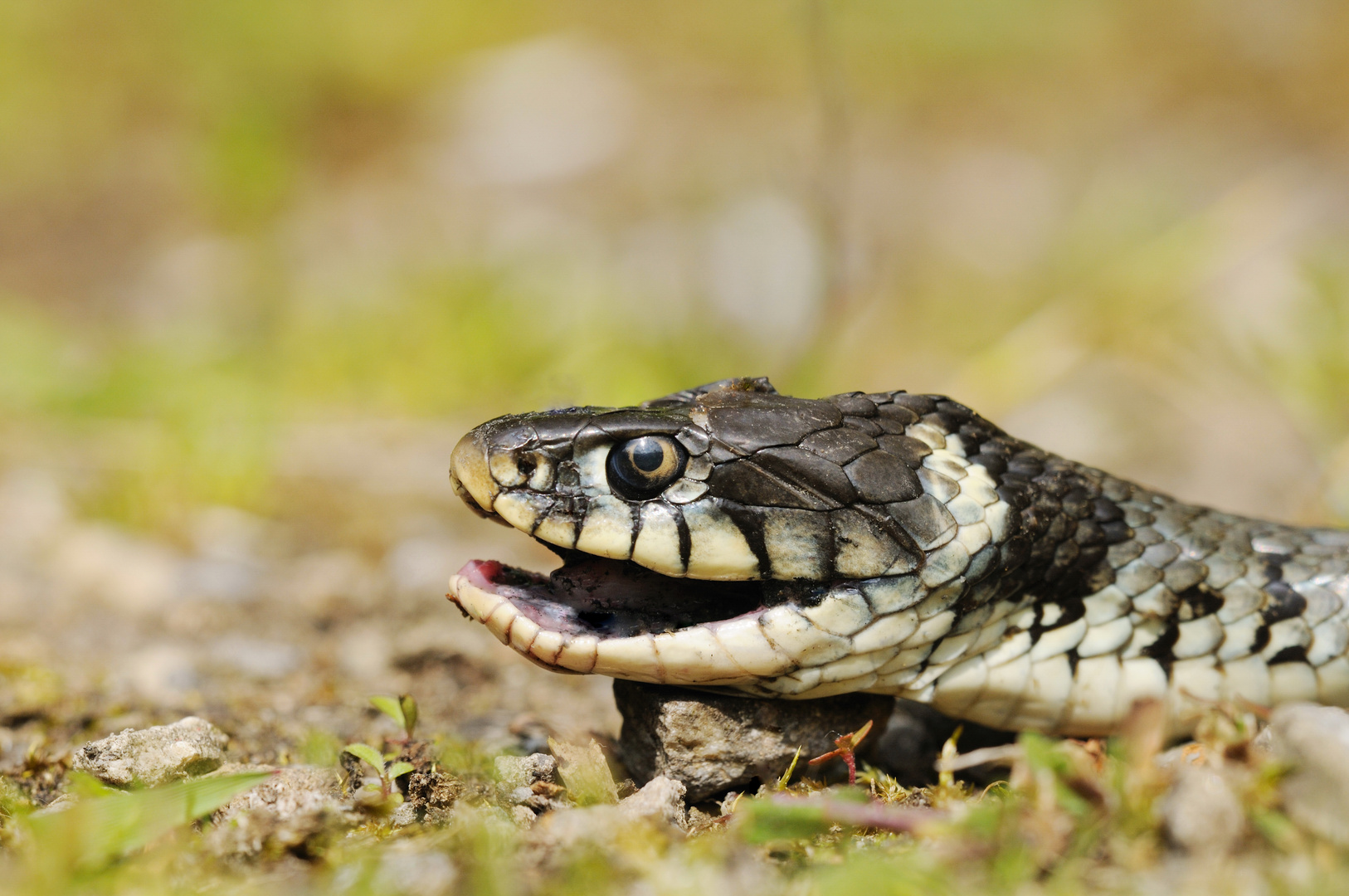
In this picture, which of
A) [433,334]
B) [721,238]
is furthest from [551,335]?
[721,238]

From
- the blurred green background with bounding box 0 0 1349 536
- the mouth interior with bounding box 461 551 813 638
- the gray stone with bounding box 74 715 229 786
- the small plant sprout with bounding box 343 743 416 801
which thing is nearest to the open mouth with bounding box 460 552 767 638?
the mouth interior with bounding box 461 551 813 638

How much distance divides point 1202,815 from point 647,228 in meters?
8.09

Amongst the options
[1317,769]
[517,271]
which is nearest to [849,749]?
[1317,769]

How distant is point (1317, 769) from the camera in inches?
75.5

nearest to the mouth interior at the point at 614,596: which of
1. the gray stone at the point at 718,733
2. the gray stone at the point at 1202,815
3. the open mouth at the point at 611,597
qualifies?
the open mouth at the point at 611,597

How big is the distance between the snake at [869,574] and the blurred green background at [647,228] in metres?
1.84

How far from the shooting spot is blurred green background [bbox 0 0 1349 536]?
5652 mm

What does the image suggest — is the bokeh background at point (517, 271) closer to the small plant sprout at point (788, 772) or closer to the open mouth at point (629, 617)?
the open mouth at point (629, 617)

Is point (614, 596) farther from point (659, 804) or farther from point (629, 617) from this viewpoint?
point (659, 804)

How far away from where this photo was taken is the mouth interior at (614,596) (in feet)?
8.43

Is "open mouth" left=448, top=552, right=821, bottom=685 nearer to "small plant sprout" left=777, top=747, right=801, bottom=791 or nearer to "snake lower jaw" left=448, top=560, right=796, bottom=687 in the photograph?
"snake lower jaw" left=448, top=560, right=796, bottom=687

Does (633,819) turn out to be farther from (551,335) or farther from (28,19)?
(28,19)

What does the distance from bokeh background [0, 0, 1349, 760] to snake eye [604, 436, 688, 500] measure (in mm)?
910

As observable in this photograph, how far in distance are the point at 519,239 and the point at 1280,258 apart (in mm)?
5024
